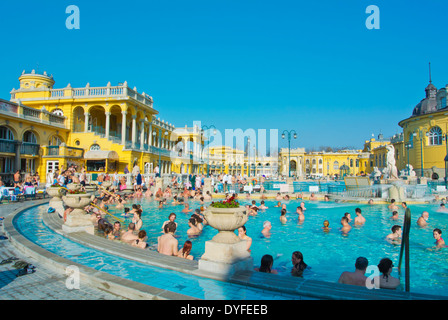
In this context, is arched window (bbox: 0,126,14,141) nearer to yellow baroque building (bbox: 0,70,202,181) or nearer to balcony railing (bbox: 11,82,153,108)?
yellow baroque building (bbox: 0,70,202,181)

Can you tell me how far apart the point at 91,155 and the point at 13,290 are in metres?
27.2

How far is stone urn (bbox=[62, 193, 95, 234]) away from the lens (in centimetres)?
809

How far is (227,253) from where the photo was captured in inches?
191

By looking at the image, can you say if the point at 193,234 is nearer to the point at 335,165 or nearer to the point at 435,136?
the point at 435,136

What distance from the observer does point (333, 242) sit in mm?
9977

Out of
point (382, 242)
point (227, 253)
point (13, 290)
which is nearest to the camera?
point (13, 290)

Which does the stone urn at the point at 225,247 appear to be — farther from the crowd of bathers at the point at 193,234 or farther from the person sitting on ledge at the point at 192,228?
the person sitting on ledge at the point at 192,228

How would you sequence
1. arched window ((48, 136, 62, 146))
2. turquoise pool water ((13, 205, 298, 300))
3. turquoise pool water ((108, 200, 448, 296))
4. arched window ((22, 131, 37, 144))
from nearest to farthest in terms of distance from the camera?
turquoise pool water ((13, 205, 298, 300)) → turquoise pool water ((108, 200, 448, 296)) → arched window ((22, 131, 37, 144)) → arched window ((48, 136, 62, 146))

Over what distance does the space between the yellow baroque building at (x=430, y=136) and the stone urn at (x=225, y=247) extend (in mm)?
45354

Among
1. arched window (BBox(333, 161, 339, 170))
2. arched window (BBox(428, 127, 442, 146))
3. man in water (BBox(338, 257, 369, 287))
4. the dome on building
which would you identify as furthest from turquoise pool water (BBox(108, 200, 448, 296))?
arched window (BBox(333, 161, 339, 170))
